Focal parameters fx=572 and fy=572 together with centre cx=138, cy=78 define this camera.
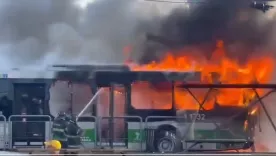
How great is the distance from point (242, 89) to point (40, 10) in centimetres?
362

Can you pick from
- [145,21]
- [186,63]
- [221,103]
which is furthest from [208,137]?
[145,21]

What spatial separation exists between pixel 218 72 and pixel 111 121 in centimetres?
192

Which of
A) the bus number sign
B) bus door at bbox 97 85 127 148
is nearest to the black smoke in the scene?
bus door at bbox 97 85 127 148

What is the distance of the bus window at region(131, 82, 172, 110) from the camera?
9258 mm

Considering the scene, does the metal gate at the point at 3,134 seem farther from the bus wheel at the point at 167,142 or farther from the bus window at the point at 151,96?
the bus wheel at the point at 167,142

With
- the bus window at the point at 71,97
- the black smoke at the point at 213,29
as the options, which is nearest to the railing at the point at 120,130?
the bus window at the point at 71,97

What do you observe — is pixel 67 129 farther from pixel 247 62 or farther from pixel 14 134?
pixel 247 62

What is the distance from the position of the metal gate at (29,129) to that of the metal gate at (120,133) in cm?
91

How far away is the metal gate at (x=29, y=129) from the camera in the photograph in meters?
9.41

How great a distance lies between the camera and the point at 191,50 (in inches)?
377

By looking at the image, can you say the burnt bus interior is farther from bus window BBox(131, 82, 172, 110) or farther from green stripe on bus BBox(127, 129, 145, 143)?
green stripe on bus BBox(127, 129, 145, 143)

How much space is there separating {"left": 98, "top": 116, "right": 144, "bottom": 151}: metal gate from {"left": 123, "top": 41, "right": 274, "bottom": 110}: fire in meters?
0.53

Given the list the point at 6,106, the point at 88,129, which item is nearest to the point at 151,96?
the point at 88,129

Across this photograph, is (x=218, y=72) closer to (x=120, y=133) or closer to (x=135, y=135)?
(x=135, y=135)
